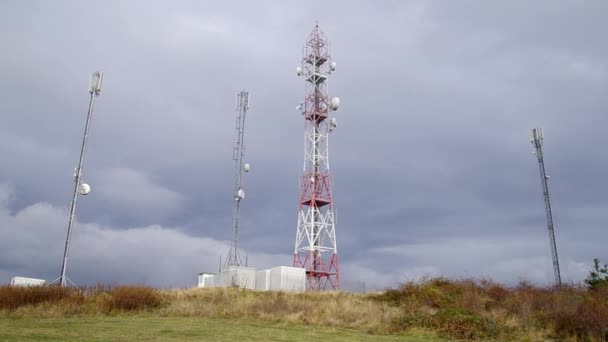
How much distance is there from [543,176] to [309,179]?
18.3 metres

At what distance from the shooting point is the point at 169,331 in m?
15.7

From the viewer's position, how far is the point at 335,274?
4075 centimetres

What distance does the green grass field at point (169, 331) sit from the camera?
13.9m

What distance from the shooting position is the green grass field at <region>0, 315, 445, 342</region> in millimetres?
13891

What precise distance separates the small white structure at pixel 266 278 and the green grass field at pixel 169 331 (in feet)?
47.6

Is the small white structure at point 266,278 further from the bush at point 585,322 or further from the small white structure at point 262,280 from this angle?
the bush at point 585,322

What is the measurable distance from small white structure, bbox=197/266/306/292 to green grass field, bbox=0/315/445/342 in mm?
14511

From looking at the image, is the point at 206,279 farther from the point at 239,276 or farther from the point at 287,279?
the point at 287,279

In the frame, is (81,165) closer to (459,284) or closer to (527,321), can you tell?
(459,284)

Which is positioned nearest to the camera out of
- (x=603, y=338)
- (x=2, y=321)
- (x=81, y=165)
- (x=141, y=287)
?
(x=2, y=321)

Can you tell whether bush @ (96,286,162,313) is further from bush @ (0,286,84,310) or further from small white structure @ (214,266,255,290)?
small white structure @ (214,266,255,290)

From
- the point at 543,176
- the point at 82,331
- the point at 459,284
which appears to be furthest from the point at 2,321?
the point at 543,176

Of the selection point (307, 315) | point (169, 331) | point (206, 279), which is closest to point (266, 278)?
point (206, 279)

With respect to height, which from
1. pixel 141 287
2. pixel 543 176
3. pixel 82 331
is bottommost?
pixel 82 331
